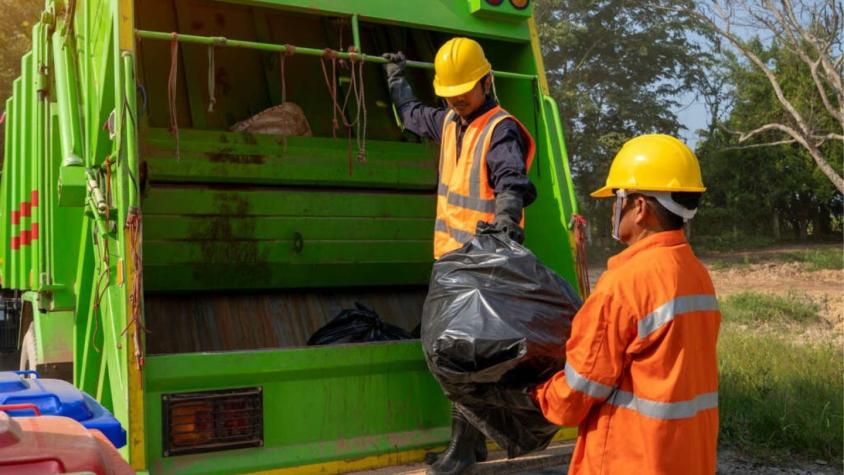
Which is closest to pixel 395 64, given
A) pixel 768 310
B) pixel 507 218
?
pixel 507 218

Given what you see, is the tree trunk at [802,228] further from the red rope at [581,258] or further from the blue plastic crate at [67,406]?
the blue plastic crate at [67,406]

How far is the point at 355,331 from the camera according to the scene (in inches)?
133

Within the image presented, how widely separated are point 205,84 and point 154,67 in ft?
0.78

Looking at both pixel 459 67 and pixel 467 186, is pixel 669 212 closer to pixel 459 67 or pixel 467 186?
pixel 467 186

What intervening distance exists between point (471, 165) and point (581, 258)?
541 mm

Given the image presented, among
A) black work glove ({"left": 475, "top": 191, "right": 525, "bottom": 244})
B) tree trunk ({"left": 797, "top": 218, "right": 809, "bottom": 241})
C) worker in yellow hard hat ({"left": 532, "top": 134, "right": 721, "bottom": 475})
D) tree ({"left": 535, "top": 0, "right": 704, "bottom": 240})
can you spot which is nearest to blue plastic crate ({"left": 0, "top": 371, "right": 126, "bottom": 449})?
worker in yellow hard hat ({"left": 532, "top": 134, "right": 721, "bottom": 475})

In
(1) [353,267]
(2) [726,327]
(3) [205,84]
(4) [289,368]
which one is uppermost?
(3) [205,84]

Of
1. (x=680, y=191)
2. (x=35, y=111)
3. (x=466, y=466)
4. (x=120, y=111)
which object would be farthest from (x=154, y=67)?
(x=680, y=191)

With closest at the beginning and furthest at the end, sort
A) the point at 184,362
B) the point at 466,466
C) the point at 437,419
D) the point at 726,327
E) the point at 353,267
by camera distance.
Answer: the point at 184,362 < the point at 466,466 < the point at 437,419 < the point at 353,267 < the point at 726,327

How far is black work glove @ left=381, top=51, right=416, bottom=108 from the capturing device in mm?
3350

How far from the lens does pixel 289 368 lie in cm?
271

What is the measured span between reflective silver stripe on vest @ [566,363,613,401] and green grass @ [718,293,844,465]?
287 cm

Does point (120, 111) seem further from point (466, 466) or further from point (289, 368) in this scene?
point (466, 466)

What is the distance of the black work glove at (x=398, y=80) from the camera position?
3350 millimetres
